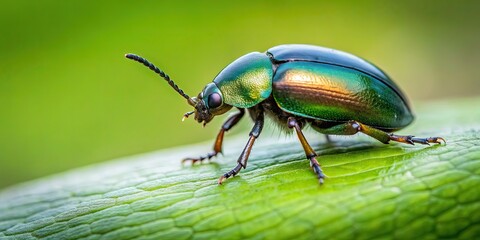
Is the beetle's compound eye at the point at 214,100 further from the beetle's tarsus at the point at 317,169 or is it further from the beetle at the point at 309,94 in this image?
the beetle's tarsus at the point at 317,169

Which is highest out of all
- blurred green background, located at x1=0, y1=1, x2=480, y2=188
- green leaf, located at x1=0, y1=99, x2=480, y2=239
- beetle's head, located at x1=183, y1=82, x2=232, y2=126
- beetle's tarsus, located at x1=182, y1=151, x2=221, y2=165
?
blurred green background, located at x1=0, y1=1, x2=480, y2=188

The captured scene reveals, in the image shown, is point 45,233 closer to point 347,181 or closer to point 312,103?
point 347,181

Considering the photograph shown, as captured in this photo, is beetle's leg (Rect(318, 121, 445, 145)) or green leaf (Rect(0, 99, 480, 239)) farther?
beetle's leg (Rect(318, 121, 445, 145))

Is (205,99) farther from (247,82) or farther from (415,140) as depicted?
(415,140)

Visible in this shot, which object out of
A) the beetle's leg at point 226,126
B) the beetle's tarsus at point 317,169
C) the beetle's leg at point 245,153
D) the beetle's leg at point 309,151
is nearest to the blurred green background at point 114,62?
Answer: the beetle's leg at point 226,126

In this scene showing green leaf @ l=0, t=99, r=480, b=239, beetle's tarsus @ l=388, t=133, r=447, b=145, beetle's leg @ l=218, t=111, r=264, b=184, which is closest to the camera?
green leaf @ l=0, t=99, r=480, b=239

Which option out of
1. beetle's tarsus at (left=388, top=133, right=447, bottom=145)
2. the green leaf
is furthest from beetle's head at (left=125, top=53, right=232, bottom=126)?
beetle's tarsus at (left=388, top=133, right=447, bottom=145)

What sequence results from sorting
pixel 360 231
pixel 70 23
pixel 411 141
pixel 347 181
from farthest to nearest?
pixel 70 23
pixel 411 141
pixel 347 181
pixel 360 231

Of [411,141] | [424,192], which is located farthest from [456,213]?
[411,141]

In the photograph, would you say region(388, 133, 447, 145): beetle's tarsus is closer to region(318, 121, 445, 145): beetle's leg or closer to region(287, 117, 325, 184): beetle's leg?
region(318, 121, 445, 145): beetle's leg
